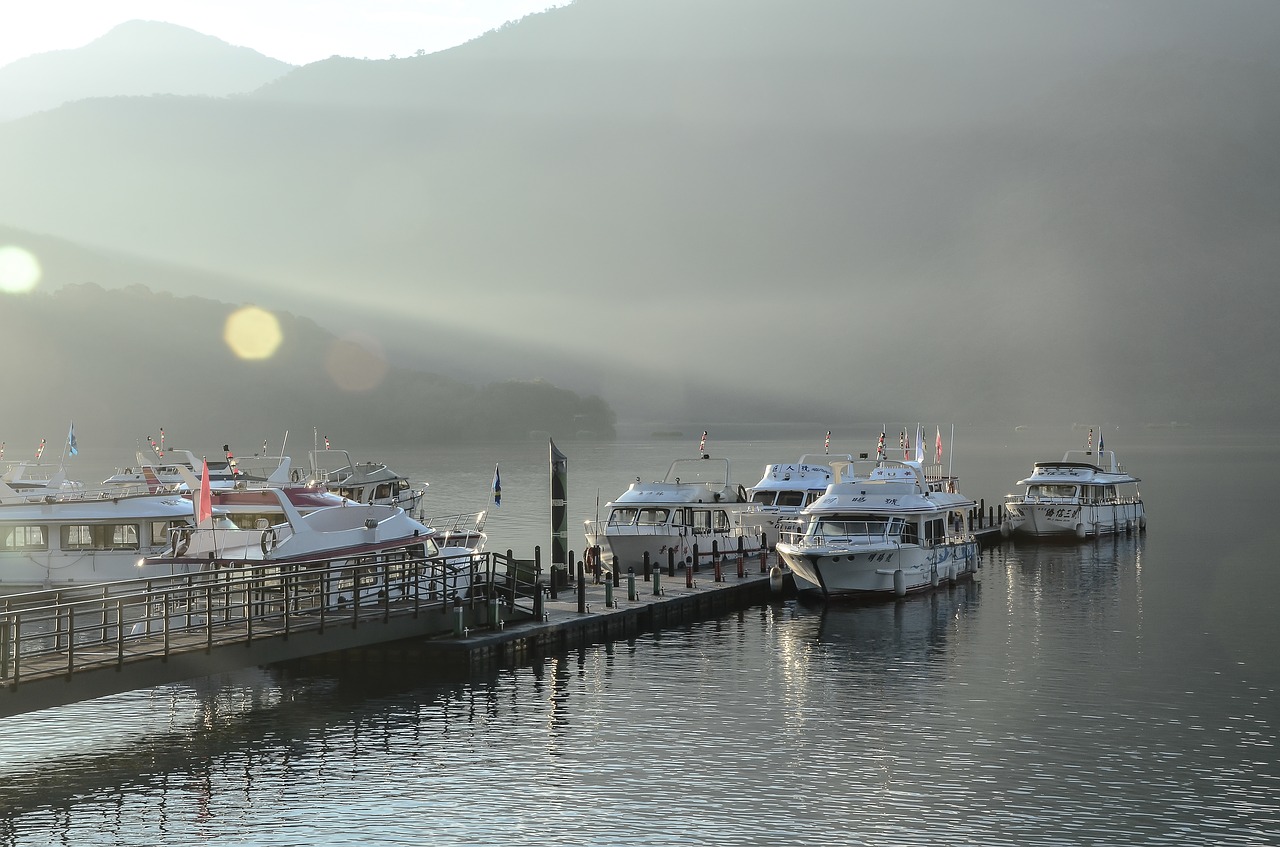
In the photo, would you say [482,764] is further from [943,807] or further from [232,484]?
[232,484]

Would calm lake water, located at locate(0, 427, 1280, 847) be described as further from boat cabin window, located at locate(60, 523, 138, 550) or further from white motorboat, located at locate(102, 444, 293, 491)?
white motorboat, located at locate(102, 444, 293, 491)

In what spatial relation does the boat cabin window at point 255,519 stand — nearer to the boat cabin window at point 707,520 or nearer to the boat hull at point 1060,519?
the boat cabin window at point 707,520

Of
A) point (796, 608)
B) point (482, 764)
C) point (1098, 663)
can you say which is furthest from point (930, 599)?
point (482, 764)

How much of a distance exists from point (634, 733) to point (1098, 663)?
1643 cm

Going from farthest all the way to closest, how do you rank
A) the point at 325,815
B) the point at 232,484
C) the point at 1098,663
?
the point at 232,484 → the point at 1098,663 → the point at 325,815

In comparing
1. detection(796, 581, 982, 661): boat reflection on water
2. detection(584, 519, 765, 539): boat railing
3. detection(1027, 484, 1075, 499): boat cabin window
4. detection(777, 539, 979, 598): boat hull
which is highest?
detection(1027, 484, 1075, 499): boat cabin window

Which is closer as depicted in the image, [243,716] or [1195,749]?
[1195,749]

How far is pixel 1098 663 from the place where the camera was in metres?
37.2

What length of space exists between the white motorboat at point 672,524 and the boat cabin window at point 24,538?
21.4 metres

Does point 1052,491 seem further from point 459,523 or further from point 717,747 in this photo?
point 717,747

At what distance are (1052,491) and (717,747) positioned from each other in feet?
186

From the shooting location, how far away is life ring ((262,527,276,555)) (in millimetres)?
33438

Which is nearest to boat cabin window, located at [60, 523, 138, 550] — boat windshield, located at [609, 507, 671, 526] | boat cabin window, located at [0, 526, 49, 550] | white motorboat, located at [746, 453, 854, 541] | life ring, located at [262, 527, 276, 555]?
boat cabin window, located at [0, 526, 49, 550]

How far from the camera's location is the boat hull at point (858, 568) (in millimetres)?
47062
